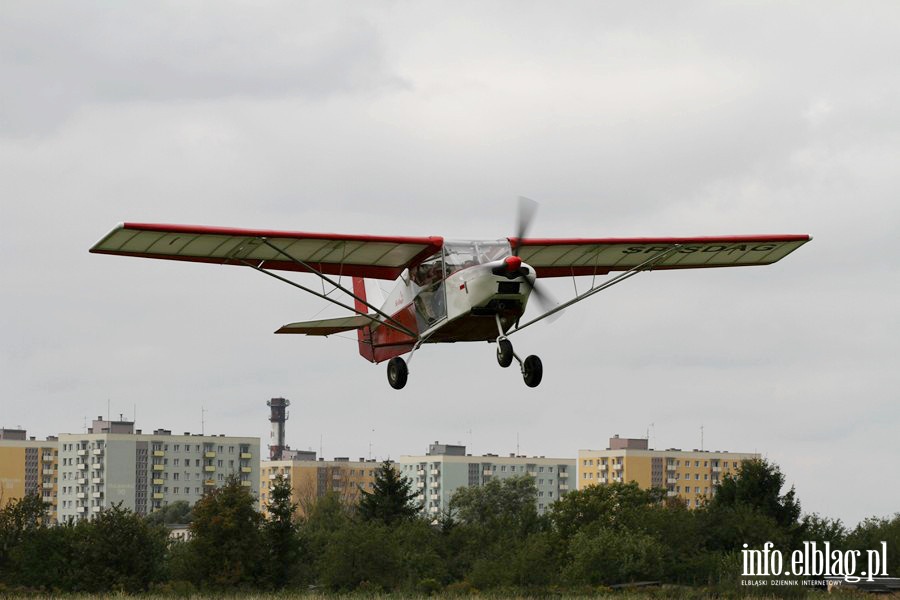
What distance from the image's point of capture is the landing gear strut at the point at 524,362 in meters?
26.4

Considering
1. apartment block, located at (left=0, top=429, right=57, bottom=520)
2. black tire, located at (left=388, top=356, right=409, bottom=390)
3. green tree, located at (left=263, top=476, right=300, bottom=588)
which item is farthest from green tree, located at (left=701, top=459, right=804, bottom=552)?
apartment block, located at (left=0, top=429, right=57, bottom=520)

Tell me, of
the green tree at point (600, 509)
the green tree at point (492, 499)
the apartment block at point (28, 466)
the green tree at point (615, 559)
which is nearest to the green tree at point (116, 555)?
the green tree at point (615, 559)

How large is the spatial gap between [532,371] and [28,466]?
176489 mm

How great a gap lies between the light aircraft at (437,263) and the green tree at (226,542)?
131ft

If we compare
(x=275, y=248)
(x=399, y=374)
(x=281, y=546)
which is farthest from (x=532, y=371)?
(x=281, y=546)

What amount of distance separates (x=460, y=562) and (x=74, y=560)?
70.7 ft

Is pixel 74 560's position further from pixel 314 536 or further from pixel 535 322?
pixel 535 322

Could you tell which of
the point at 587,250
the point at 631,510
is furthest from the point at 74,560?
the point at 587,250

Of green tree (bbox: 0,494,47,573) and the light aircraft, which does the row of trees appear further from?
the light aircraft

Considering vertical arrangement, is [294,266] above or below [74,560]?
above

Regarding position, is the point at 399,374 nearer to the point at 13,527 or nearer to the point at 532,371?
the point at 532,371

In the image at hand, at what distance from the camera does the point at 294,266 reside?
30703mm

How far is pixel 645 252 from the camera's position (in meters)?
33.0

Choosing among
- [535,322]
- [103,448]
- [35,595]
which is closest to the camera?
[535,322]
